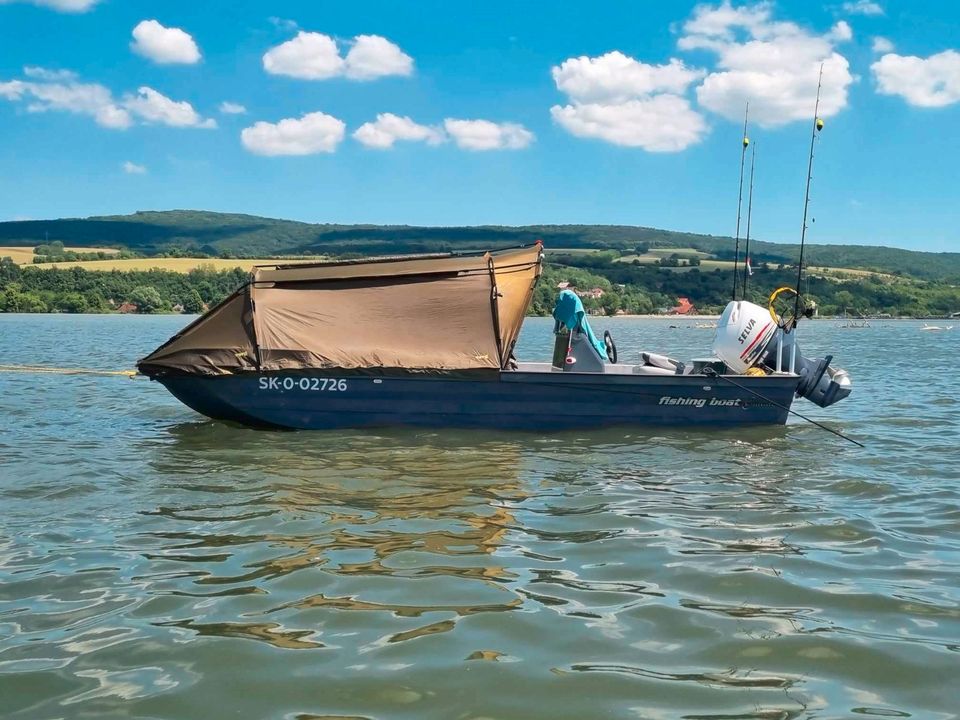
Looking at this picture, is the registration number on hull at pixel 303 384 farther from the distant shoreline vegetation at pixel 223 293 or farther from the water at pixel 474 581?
the distant shoreline vegetation at pixel 223 293

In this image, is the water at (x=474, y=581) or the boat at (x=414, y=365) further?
the boat at (x=414, y=365)

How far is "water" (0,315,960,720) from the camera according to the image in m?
4.55

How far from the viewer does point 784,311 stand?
14.2 m

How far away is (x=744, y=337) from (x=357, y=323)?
243 inches

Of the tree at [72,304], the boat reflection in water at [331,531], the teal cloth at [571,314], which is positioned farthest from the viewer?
the tree at [72,304]

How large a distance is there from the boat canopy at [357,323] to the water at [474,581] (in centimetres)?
139

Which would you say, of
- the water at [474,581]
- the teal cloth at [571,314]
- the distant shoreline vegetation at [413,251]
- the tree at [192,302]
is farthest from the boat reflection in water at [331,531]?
the tree at [192,302]

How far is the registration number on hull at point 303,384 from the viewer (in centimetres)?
1286

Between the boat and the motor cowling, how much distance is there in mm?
20

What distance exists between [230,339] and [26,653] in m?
8.32

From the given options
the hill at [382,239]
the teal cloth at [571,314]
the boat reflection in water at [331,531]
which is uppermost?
the hill at [382,239]

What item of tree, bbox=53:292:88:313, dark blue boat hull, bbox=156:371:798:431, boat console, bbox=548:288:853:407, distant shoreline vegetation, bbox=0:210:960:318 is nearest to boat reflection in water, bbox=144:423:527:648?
dark blue boat hull, bbox=156:371:798:431

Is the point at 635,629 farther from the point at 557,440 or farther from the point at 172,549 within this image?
the point at 557,440

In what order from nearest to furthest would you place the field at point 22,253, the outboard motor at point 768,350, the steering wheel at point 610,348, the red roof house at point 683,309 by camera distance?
the outboard motor at point 768,350
the steering wheel at point 610,348
the red roof house at point 683,309
the field at point 22,253
